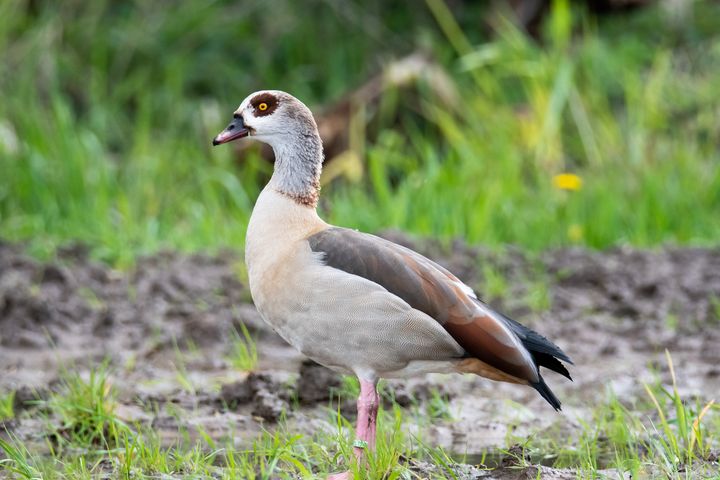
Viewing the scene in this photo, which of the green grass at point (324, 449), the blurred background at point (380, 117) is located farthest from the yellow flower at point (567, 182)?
the green grass at point (324, 449)

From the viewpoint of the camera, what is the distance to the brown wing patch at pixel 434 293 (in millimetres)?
3891

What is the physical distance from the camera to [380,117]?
9.60 m

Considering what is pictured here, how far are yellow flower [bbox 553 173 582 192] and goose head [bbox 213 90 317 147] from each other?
3965 mm

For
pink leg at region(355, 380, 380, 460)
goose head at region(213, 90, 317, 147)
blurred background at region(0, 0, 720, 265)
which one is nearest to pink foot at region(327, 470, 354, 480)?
pink leg at region(355, 380, 380, 460)

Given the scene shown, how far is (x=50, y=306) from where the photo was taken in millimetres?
6395

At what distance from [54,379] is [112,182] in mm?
3777

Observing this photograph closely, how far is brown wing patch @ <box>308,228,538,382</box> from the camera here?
153 inches

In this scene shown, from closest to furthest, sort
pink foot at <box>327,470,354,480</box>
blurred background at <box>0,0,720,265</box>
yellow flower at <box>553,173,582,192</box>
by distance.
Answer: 1. pink foot at <box>327,470,354,480</box>
2. blurred background at <box>0,0,720,265</box>
3. yellow flower at <box>553,173,582,192</box>

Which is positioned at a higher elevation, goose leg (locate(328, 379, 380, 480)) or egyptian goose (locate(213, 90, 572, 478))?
egyptian goose (locate(213, 90, 572, 478))

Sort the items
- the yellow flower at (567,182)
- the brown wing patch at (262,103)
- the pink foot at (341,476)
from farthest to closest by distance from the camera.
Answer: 1. the yellow flower at (567,182)
2. the brown wing patch at (262,103)
3. the pink foot at (341,476)

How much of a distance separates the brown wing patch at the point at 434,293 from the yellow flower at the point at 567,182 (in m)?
4.13

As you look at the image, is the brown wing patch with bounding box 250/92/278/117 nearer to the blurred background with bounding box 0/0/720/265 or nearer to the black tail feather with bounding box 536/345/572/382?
the black tail feather with bounding box 536/345/572/382

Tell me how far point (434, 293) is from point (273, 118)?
3.14 ft

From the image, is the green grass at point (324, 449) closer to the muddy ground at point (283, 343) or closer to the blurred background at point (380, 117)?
the muddy ground at point (283, 343)
